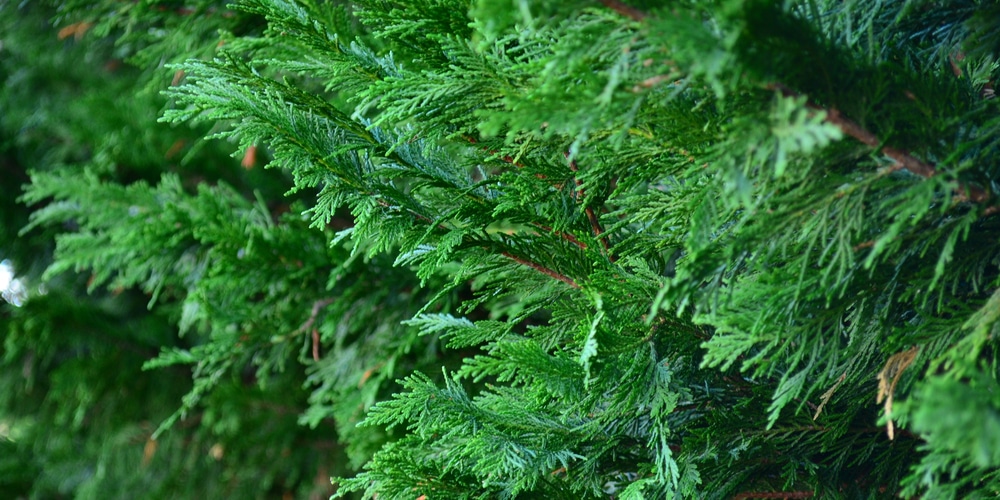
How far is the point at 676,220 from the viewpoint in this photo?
5.34 ft

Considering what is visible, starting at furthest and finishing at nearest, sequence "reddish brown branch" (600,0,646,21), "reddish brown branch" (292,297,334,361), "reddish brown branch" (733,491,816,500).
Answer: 1. "reddish brown branch" (292,297,334,361)
2. "reddish brown branch" (733,491,816,500)
3. "reddish brown branch" (600,0,646,21)

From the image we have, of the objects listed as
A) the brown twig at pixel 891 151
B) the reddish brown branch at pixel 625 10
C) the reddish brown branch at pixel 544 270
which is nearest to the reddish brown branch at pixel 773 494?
the reddish brown branch at pixel 544 270

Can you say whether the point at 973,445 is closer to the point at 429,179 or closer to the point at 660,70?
the point at 660,70

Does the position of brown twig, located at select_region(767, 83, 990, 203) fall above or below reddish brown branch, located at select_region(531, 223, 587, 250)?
above

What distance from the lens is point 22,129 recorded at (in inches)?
186

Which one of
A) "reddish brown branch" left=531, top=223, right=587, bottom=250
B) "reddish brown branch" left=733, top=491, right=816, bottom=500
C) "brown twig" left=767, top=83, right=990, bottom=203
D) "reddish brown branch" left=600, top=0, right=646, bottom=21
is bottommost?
"reddish brown branch" left=733, top=491, right=816, bottom=500

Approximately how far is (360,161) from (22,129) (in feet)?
13.6

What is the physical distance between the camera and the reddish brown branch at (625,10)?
1200 millimetres

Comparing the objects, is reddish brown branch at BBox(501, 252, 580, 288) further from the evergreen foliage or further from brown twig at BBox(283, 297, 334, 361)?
brown twig at BBox(283, 297, 334, 361)

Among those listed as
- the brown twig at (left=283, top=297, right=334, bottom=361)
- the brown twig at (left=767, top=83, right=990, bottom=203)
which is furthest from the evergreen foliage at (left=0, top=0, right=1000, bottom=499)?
the brown twig at (left=283, top=297, right=334, bottom=361)

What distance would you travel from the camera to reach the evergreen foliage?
4.10 feet

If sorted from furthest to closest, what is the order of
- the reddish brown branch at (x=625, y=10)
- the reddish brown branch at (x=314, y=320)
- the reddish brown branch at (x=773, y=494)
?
the reddish brown branch at (x=314, y=320) → the reddish brown branch at (x=773, y=494) → the reddish brown branch at (x=625, y=10)

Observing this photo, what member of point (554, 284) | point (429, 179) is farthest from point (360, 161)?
point (554, 284)

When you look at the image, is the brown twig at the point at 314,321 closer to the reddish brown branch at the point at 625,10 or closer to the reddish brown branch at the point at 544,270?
the reddish brown branch at the point at 544,270
